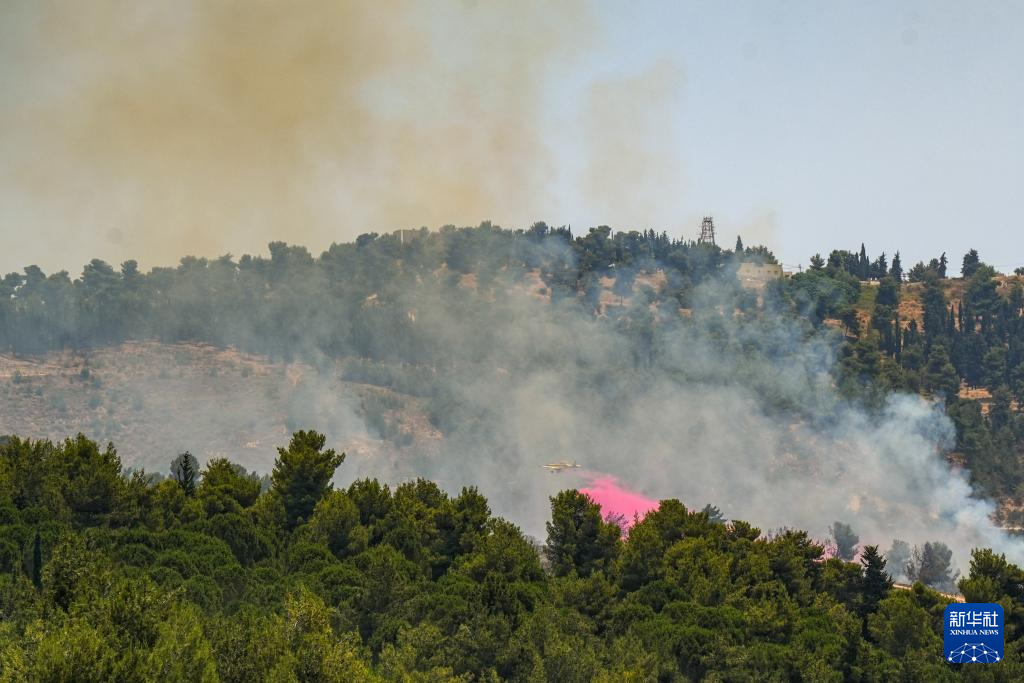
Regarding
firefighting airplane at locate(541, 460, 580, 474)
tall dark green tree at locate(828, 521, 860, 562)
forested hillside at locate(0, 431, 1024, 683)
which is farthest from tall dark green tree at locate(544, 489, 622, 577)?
tall dark green tree at locate(828, 521, 860, 562)

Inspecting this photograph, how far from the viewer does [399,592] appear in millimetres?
A: 86375

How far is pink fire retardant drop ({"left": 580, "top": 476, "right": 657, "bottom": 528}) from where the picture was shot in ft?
578

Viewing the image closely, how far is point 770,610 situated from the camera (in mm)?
91438

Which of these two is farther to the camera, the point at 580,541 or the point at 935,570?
the point at 935,570

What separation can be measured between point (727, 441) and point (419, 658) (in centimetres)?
12259

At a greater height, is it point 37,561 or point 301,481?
point 301,481

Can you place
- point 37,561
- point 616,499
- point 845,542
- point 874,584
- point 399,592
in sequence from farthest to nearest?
1. point 616,499
2. point 845,542
3. point 874,584
4. point 399,592
5. point 37,561

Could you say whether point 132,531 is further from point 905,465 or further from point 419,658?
point 905,465

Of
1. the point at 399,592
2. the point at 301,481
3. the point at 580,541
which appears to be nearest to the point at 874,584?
the point at 580,541

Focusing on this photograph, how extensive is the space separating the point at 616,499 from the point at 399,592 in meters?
97.9

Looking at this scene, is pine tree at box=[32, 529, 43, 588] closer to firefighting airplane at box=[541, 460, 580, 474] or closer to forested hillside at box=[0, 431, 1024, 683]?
forested hillside at box=[0, 431, 1024, 683]

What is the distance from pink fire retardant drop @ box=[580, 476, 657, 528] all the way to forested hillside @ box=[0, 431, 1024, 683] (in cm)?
6398

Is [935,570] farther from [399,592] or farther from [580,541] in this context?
[399,592]

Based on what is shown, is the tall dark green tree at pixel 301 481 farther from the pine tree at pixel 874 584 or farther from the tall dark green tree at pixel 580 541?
the pine tree at pixel 874 584
